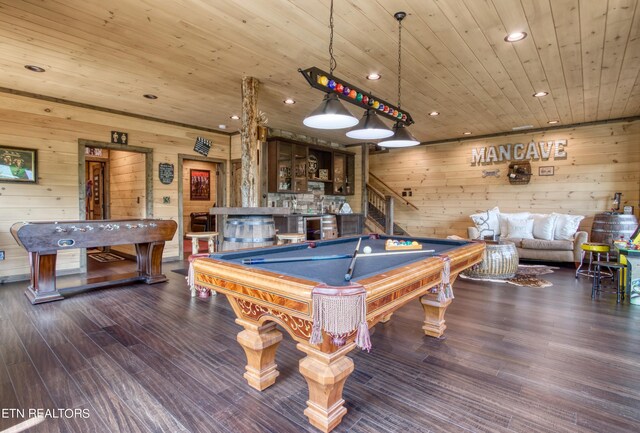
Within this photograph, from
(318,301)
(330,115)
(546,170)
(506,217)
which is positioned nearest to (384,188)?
(506,217)

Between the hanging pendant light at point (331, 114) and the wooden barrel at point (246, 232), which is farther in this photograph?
the wooden barrel at point (246, 232)

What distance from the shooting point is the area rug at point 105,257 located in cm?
632

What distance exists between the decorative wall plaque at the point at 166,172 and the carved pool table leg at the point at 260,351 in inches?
195

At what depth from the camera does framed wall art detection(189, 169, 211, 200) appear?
32.2ft

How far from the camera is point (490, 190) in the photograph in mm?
7324

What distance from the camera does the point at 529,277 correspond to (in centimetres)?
489

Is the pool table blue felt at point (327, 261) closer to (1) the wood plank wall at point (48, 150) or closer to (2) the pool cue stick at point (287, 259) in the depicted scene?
(2) the pool cue stick at point (287, 259)

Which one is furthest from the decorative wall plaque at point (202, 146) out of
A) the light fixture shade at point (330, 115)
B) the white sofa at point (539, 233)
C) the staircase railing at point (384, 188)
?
the white sofa at point (539, 233)

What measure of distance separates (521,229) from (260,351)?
20.1ft

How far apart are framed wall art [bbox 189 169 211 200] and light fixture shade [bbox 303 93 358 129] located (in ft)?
26.6

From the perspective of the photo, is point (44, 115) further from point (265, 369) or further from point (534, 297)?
point (534, 297)

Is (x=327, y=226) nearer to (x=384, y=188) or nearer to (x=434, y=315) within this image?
(x=384, y=188)

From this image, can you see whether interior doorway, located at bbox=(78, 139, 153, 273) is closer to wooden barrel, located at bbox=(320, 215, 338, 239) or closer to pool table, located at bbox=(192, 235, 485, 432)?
wooden barrel, located at bbox=(320, 215, 338, 239)

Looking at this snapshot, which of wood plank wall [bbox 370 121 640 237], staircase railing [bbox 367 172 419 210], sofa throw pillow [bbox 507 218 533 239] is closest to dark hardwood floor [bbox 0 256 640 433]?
sofa throw pillow [bbox 507 218 533 239]
